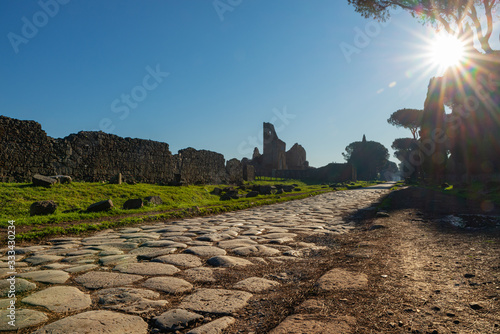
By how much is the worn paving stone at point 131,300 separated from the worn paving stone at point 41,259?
1.46 m

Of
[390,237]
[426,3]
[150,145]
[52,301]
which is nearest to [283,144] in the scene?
[426,3]

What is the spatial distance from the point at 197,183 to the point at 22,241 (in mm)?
14161

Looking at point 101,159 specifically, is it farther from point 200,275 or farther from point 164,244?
point 200,275

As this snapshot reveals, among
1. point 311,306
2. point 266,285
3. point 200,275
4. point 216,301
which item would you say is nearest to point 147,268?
point 200,275

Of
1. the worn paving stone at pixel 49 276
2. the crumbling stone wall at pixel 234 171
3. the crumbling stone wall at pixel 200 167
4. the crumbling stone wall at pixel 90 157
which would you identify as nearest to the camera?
the worn paving stone at pixel 49 276

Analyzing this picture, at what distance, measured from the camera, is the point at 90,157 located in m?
12.5

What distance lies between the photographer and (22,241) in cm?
445

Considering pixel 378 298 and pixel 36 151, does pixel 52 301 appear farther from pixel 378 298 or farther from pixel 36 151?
pixel 36 151

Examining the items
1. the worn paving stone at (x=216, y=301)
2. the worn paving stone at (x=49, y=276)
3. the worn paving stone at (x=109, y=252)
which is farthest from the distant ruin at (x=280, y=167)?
the worn paving stone at (x=216, y=301)

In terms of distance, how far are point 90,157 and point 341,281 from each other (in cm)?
1284

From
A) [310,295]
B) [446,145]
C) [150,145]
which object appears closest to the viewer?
[310,295]

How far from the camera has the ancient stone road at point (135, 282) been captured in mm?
1751

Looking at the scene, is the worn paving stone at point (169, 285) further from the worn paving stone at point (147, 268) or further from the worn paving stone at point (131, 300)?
the worn paving stone at point (147, 268)

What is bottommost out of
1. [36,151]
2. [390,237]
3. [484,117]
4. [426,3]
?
[390,237]
